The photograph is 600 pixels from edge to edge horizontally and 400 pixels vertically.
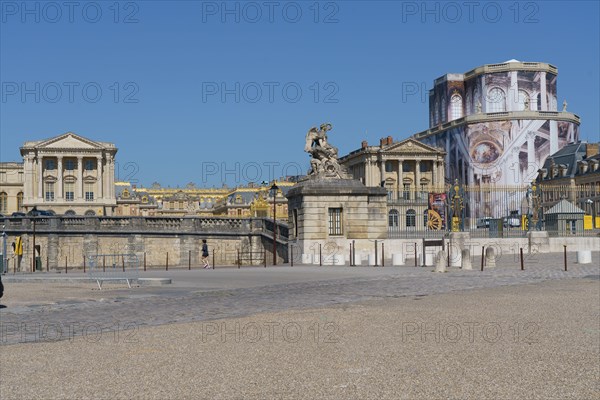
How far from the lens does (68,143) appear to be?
117m

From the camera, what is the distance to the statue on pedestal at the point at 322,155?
1282 inches

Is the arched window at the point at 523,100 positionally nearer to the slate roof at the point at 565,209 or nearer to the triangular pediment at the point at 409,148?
the triangular pediment at the point at 409,148

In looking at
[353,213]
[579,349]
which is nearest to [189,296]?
[579,349]

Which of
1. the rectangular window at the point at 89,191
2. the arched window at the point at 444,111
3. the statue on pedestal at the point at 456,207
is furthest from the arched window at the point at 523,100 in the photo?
the statue on pedestal at the point at 456,207

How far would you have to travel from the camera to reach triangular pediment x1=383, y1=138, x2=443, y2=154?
357 ft

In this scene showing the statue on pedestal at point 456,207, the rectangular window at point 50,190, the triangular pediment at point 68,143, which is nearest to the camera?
the statue on pedestal at point 456,207

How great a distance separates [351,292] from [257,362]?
8.90 metres

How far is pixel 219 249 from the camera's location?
43.7 metres

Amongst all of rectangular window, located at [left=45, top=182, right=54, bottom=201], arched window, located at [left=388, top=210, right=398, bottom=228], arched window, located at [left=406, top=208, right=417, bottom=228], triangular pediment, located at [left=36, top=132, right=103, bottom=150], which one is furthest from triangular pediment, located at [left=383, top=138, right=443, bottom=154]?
arched window, located at [left=388, top=210, right=398, bottom=228]

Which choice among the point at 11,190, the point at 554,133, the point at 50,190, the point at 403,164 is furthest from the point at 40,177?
the point at 554,133

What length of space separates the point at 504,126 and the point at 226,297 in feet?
348

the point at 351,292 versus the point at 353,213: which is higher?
the point at 353,213

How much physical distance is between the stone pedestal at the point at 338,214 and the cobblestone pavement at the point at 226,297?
7278mm

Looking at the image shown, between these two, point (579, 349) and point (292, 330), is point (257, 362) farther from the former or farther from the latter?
point (579, 349)
